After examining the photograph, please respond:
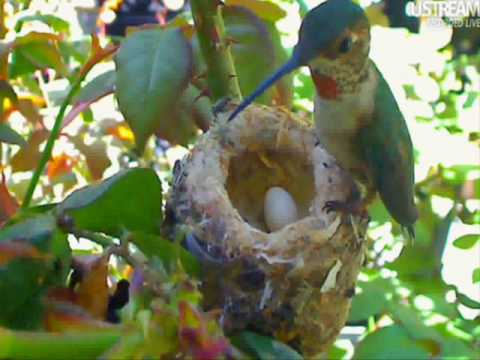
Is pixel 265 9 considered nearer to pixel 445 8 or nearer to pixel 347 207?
pixel 347 207

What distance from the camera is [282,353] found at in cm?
59

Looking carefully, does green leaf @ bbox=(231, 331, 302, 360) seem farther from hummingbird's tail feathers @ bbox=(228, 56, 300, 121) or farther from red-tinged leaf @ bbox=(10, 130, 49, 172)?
red-tinged leaf @ bbox=(10, 130, 49, 172)

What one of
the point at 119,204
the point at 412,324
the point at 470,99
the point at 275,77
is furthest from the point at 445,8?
the point at 119,204

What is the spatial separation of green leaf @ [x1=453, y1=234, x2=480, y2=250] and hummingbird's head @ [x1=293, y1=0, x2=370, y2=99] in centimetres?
19

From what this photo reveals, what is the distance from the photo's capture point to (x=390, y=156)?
91cm

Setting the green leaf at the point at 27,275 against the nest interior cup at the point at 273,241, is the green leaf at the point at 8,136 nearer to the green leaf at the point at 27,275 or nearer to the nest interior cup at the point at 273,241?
the nest interior cup at the point at 273,241

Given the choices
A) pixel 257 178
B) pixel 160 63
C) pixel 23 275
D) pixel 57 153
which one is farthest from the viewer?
pixel 57 153

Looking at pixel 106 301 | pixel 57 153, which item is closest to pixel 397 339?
pixel 106 301

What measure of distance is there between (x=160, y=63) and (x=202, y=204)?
5.8 inches

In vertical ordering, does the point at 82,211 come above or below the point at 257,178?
above

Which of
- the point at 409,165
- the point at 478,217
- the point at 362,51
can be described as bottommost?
the point at 478,217

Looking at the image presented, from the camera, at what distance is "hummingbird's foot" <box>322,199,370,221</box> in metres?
0.83

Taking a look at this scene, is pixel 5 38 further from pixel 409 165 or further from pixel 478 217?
pixel 478 217

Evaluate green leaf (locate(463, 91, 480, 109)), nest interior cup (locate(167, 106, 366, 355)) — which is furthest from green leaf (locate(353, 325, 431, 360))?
green leaf (locate(463, 91, 480, 109))
